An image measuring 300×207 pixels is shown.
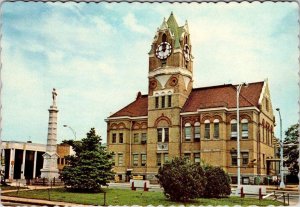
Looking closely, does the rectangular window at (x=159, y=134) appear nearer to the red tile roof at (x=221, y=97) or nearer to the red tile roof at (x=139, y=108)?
the red tile roof at (x=139, y=108)

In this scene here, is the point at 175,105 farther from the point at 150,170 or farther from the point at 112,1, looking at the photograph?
the point at 112,1

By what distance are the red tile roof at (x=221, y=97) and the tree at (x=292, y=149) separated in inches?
66.6

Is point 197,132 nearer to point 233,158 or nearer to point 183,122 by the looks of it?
point 183,122

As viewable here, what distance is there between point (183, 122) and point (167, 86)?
2.44m

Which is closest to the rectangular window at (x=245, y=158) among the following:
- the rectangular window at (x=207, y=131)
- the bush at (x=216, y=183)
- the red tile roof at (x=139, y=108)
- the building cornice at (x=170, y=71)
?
the bush at (x=216, y=183)

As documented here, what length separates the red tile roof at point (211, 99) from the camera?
44.0 feet

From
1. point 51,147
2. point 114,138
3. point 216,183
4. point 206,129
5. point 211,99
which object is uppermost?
point 211,99

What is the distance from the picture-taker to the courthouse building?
13227 mm

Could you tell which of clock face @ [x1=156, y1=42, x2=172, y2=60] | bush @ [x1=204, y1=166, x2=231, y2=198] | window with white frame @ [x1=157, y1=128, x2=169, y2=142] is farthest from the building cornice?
window with white frame @ [x1=157, y1=128, x2=169, y2=142]

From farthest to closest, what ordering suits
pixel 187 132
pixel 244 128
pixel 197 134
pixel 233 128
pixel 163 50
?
→ 1. pixel 187 132
2. pixel 197 134
3. pixel 233 128
4. pixel 244 128
5. pixel 163 50

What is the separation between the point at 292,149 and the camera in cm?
1123

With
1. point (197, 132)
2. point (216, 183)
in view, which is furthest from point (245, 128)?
point (197, 132)

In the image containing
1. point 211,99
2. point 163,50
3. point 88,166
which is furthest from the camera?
point 211,99

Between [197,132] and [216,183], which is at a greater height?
[197,132]
